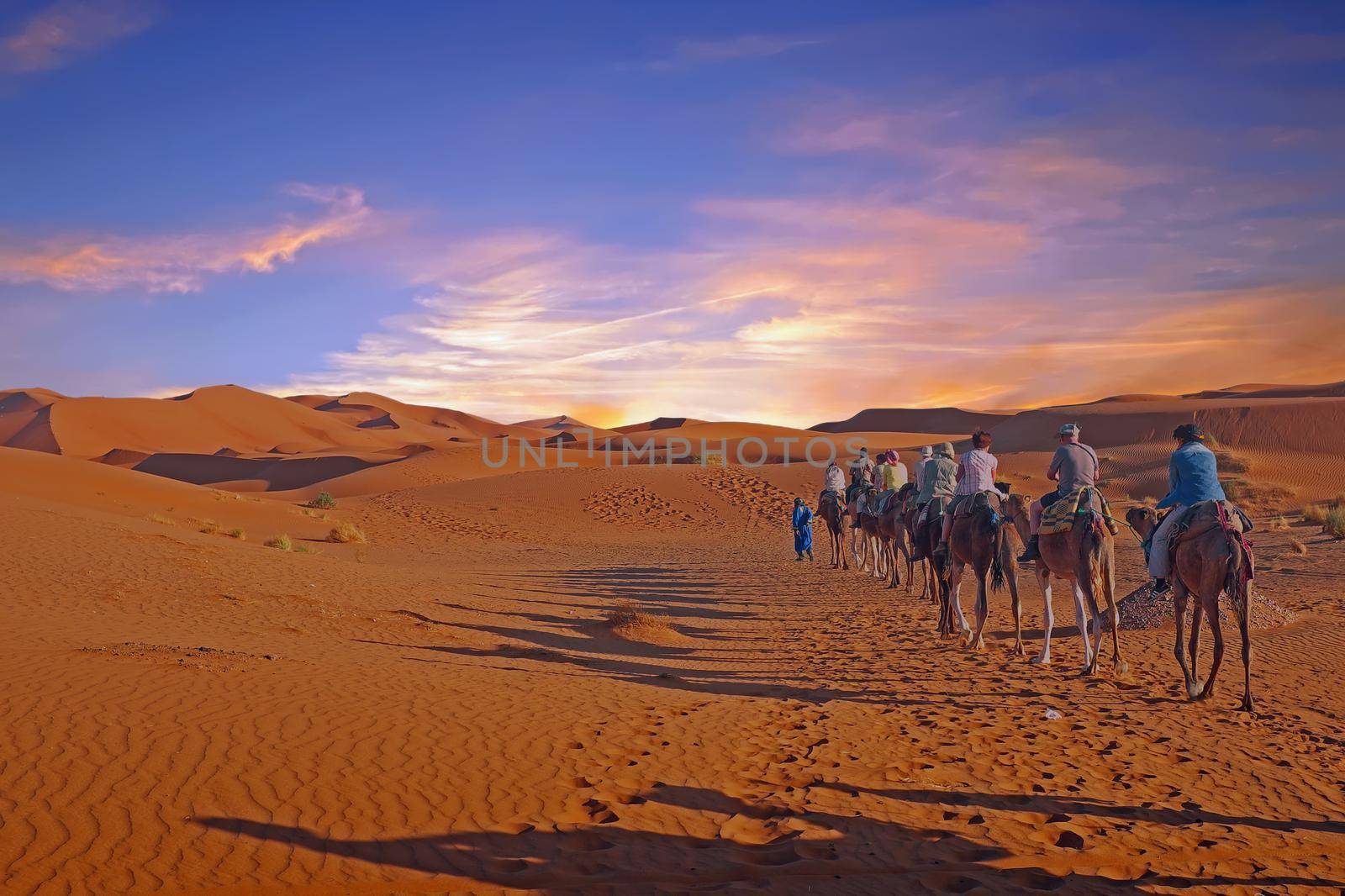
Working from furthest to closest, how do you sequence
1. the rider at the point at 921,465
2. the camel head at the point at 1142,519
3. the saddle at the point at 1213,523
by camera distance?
1. the rider at the point at 921,465
2. the camel head at the point at 1142,519
3. the saddle at the point at 1213,523

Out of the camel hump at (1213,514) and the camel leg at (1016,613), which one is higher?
the camel hump at (1213,514)

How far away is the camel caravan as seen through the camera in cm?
969

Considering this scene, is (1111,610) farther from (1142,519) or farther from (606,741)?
(606,741)

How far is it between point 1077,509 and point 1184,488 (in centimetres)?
138

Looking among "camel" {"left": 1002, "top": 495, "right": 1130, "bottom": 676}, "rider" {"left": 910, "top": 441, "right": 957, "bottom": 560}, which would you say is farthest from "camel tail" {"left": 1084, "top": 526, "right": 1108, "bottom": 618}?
"rider" {"left": 910, "top": 441, "right": 957, "bottom": 560}

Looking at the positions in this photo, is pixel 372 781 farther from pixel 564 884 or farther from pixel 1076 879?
pixel 1076 879

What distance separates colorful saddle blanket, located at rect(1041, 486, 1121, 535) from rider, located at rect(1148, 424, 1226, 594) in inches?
30.1

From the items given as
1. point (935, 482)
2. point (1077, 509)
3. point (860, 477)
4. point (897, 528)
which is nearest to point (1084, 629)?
point (1077, 509)

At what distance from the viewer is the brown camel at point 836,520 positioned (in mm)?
24453

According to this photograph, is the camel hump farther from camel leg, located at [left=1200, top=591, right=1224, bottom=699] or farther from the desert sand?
the desert sand

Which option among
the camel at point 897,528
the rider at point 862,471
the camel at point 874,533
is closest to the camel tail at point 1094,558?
the camel at point 897,528

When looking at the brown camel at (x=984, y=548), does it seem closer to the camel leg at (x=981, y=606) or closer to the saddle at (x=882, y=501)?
the camel leg at (x=981, y=606)

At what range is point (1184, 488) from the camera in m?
10.1

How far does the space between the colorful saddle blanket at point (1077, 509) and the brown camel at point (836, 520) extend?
41.7 feet
